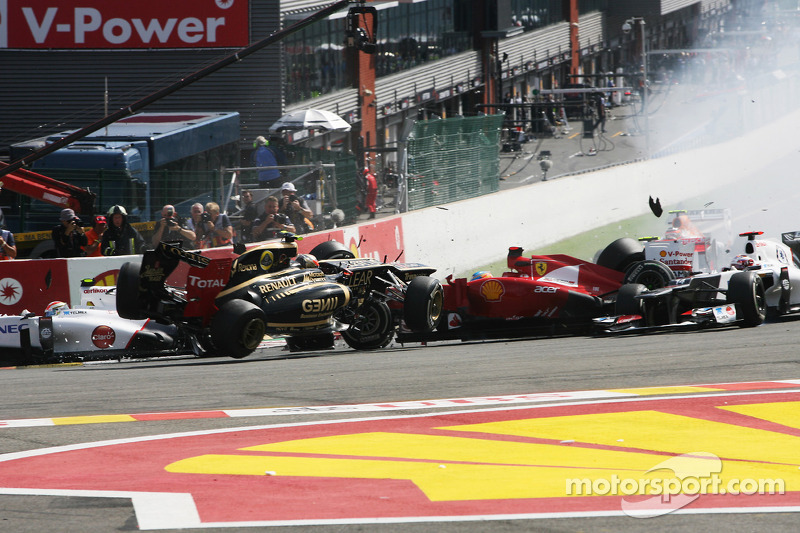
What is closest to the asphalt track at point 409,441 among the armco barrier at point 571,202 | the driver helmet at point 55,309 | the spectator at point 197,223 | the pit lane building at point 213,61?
the driver helmet at point 55,309

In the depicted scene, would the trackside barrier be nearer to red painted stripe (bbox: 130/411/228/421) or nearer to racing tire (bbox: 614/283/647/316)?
racing tire (bbox: 614/283/647/316)

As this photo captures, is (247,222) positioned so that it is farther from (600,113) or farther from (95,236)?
(600,113)

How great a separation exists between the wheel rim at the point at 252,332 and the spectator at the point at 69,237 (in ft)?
16.1

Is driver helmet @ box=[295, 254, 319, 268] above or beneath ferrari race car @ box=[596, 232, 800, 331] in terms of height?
above

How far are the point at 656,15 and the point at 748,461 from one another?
65381 millimetres

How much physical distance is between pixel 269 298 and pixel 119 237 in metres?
4.30

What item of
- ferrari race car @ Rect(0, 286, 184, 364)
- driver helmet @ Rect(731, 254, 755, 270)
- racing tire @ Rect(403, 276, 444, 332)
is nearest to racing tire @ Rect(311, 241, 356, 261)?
racing tire @ Rect(403, 276, 444, 332)

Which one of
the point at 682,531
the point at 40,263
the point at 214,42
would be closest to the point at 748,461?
the point at 682,531

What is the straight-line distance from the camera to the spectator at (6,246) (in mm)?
14555

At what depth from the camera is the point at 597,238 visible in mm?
25125

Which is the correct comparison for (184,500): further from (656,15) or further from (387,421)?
(656,15)

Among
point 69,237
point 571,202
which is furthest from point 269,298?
point 571,202

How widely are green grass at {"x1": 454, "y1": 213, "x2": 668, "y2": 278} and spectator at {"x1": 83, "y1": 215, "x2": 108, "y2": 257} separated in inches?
327

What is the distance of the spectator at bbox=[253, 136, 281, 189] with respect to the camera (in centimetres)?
1950
